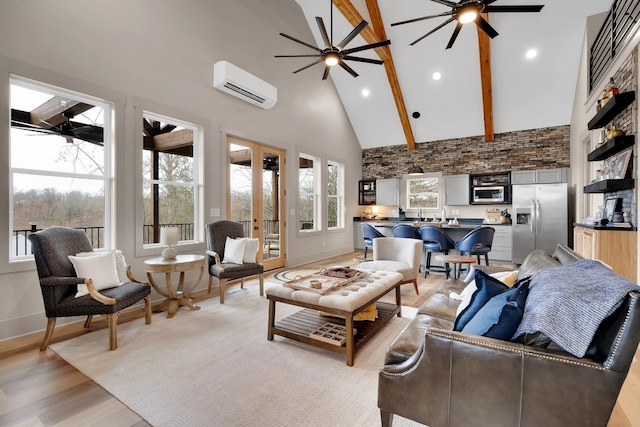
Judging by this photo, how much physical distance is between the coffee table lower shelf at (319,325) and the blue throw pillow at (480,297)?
1.04m

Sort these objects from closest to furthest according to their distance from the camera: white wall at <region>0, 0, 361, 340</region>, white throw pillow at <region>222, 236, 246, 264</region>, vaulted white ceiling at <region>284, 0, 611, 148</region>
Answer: white wall at <region>0, 0, 361, 340</region> < white throw pillow at <region>222, 236, 246, 264</region> < vaulted white ceiling at <region>284, 0, 611, 148</region>

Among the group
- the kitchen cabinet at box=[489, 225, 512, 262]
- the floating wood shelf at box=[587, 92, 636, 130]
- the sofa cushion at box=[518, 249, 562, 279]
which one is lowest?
the kitchen cabinet at box=[489, 225, 512, 262]

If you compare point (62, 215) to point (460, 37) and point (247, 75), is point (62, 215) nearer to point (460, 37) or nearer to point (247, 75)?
point (247, 75)

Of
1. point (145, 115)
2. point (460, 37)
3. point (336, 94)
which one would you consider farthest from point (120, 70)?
point (460, 37)

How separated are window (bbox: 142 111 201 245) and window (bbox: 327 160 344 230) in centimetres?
378

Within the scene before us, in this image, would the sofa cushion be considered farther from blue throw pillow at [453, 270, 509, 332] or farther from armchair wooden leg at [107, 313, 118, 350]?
armchair wooden leg at [107, 313, 118, 350]

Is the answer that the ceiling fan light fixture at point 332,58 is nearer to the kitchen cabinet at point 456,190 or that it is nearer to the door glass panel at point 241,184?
the door glass panel at point 241,184

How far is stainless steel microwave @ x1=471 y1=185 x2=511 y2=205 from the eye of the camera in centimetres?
713

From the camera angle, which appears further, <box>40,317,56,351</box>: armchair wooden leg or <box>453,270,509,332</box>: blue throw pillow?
<box>40,317,56,351</box>: armchair wooden leg

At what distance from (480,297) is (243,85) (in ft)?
14.3

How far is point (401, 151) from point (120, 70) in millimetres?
6763

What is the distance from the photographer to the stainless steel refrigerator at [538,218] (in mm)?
6078

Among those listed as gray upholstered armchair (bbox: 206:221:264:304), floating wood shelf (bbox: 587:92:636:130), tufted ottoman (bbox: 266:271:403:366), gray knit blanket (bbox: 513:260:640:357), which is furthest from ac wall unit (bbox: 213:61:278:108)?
floating wood shelf (bbox: 587:92:636:130)

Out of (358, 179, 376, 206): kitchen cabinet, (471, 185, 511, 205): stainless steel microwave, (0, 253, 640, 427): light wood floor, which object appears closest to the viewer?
(0, 253, 640, 427): light wood floor
